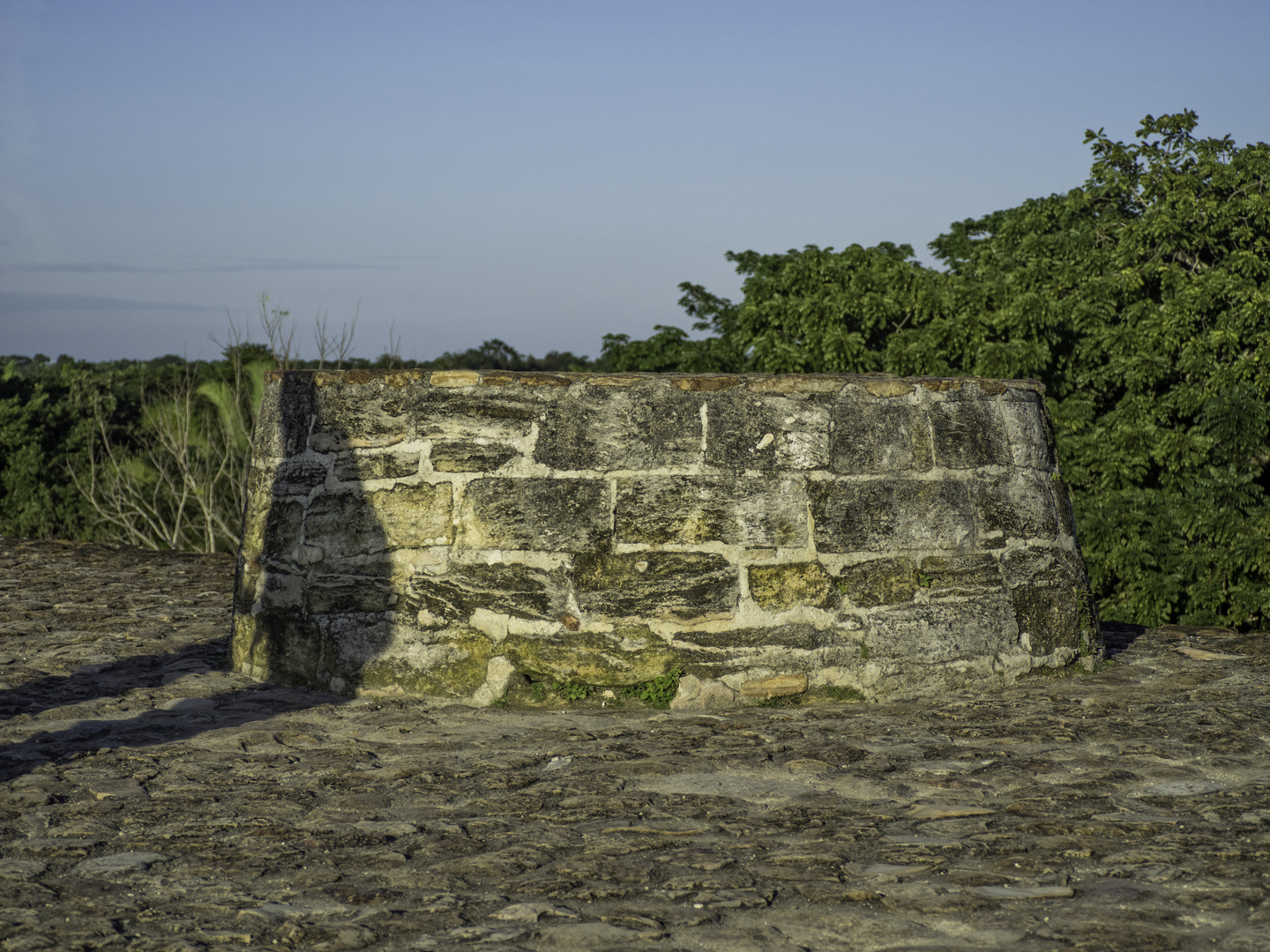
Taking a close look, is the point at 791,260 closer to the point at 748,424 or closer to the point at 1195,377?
the point at 1195,377

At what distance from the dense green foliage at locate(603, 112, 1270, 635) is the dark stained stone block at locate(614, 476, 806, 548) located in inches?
292

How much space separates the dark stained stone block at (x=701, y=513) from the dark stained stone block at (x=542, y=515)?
9 centimetres

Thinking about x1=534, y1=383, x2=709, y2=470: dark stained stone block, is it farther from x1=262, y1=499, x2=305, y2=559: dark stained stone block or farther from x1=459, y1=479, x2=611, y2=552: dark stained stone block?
x1=262, y1=499, x2=305, y2=559: dark stained stone block

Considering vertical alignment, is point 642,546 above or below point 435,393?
below

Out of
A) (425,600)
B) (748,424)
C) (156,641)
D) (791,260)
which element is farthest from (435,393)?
(791,260)

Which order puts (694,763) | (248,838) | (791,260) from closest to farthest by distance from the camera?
(248,838), (694,763), (791,260)

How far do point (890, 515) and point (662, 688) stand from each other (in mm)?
1103

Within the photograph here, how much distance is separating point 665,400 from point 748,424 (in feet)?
1.09

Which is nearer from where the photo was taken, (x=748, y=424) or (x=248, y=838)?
(x=248, y=838)

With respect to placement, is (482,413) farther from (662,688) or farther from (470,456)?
(662,688)

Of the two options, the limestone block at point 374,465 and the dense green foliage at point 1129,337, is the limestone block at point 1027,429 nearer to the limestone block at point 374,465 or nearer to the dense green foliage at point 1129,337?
the limestone block at point 374,465

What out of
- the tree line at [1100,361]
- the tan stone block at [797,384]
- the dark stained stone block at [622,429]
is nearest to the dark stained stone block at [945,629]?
the tan stone block at [797,384]

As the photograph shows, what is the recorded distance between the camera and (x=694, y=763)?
11.8ft

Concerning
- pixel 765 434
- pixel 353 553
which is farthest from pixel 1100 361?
pixel 353 553
